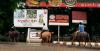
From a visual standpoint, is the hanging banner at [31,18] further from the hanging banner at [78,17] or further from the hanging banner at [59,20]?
the hanging banner at [78,17]

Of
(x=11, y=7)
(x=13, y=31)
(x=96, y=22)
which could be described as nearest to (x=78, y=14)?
(x=96, y=22)

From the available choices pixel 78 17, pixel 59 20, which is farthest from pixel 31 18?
pixel 78 17

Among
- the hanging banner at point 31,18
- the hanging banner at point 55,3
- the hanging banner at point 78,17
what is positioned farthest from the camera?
the hanging banner at point 78,17

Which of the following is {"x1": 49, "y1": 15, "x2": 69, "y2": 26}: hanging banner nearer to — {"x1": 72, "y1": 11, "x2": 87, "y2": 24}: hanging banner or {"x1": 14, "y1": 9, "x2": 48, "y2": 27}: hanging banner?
{"x1": 72, "y1": 11, "x2": 87, "y2": 24}: hanging banner

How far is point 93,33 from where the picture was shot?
38.8 meters

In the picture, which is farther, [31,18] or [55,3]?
[55,3]

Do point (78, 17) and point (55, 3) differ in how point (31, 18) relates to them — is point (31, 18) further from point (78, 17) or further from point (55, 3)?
point (78, 17)

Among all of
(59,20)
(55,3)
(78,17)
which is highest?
(55,3)

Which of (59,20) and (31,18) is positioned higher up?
(31,18)

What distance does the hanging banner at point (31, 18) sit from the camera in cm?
3469

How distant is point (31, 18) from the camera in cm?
3506

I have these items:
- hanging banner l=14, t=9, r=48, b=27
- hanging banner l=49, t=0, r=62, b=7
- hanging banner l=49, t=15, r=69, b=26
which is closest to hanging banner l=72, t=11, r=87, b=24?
hanging banner l=49, t=15, r=69, b=26

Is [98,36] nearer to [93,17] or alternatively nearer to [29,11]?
[93,17]

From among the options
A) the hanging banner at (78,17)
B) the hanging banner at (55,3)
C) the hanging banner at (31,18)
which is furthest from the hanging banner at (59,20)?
the hanging banner at (55,3)
